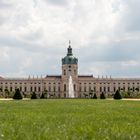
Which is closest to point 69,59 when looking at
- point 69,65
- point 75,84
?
point 69,65

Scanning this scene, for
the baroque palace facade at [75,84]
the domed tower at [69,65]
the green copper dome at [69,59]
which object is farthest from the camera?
the baroque palace facade at [75,84]

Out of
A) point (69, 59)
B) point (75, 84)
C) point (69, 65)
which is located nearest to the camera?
point (69, 65)

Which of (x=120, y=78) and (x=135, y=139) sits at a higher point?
(x=120, y=78)

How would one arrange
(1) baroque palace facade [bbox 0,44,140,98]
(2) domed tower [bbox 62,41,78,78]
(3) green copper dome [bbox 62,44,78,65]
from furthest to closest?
(1) baroque palace facade [bbox 0,44,140,98] < (3) green copper dome [bbox 62,44,78,65] < (2) domed tower [bbox 62,41,78,78]

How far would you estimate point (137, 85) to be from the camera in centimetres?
18325

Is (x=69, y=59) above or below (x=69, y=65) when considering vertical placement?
above

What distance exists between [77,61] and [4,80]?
28088 millimetres

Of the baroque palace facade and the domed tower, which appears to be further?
the baroque palace facade

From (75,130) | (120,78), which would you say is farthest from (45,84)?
(75,130)

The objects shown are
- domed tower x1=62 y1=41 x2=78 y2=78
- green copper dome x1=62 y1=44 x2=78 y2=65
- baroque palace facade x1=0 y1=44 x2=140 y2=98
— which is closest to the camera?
domed tower x1=62 y1=41 x2=78 y2=78

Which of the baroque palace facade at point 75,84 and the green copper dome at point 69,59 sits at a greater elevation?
the green copper dome at point 69,59

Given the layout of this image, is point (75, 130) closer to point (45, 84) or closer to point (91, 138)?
point (91, 138)

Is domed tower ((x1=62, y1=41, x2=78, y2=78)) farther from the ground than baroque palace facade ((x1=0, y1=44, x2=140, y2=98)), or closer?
farther from the ground

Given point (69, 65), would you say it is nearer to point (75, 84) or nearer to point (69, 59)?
point (69, 59)
